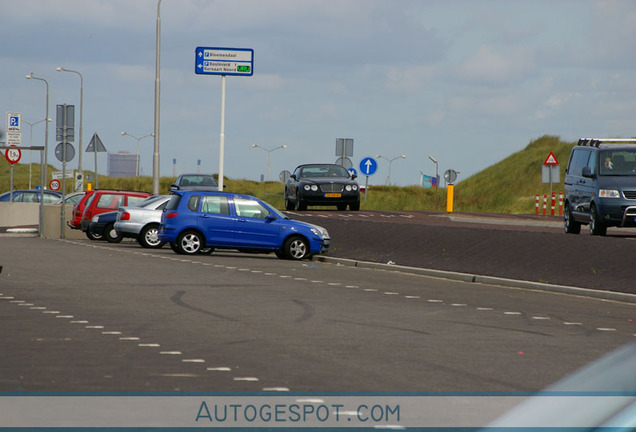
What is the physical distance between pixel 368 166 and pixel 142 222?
53.4ft

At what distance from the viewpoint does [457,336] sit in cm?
1081

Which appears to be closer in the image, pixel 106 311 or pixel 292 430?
pixel 292 430

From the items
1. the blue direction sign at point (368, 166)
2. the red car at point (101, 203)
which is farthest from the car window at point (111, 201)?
the blue direction sign at point (368, 166)

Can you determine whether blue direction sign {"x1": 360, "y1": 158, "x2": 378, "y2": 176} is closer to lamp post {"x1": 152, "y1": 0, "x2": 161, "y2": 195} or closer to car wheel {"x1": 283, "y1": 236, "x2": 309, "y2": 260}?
lamp post {"x1": 152, "y1": 0, "x2": 161, "y2": 195}

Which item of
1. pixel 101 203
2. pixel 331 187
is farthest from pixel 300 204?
pixel 101 203

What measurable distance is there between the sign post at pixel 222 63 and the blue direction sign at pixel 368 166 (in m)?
9.51

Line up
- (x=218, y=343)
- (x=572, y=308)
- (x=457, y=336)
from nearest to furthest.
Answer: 1. (x=218, y=343)
2. (x=457, y=336)
3. (x=572, y=308)

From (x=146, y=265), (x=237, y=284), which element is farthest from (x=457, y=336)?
(x=146, y=265)

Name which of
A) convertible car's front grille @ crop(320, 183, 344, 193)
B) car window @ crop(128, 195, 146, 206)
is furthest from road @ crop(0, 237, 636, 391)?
convertible car's front grille @ crop(320, 183, 344, 193)

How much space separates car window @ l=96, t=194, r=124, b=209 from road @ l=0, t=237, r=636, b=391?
13.6 meters

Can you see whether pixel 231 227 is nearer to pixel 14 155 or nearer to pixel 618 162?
pixel 618 162

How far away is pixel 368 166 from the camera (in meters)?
44.2

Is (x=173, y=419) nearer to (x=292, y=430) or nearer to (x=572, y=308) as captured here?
(x=292, y=430)

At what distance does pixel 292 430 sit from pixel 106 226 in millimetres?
27286
